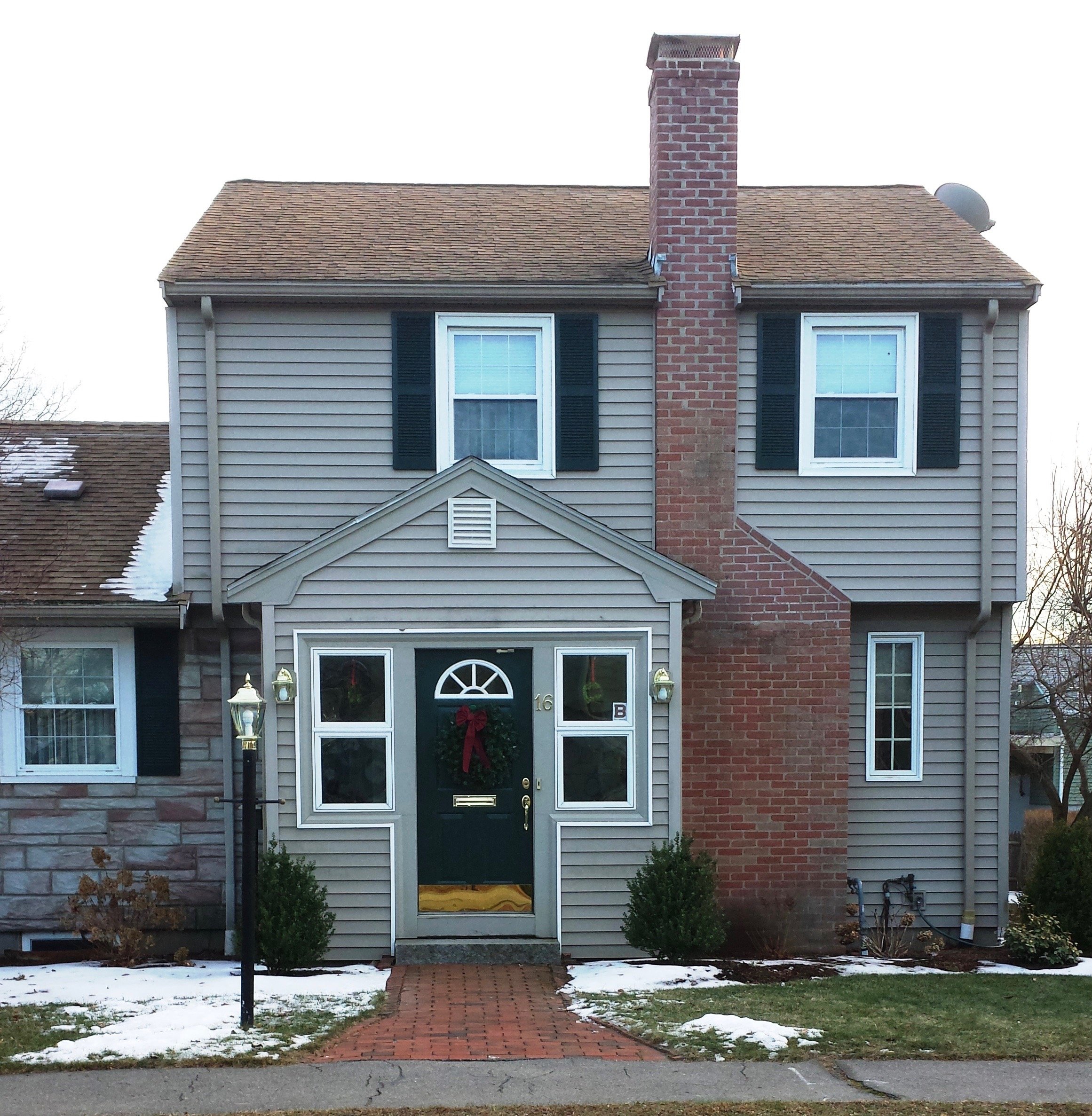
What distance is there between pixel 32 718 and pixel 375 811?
10.7 feet

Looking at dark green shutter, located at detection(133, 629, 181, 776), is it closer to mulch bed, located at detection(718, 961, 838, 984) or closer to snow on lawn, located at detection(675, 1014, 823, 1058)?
mulch bed, located at detection(718, 961, 838, 984)

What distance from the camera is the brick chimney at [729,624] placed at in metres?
9.49

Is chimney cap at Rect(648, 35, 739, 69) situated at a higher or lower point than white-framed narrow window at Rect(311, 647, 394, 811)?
higher

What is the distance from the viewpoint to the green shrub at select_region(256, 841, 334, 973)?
26.6ft

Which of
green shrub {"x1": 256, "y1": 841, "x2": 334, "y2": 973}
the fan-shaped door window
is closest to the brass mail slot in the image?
the fan-shaped door window

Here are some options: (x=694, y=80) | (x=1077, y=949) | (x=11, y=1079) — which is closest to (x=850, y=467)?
(x=694, y=80)

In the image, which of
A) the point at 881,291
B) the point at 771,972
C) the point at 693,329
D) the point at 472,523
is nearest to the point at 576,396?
the point at 693,329

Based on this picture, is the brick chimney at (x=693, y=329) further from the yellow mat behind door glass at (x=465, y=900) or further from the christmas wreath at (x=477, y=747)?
the yellow mat behind door glass at (x=465, y=900)

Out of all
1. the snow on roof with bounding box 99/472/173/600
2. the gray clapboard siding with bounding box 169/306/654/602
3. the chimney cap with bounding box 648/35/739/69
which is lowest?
the snow on roof with bounding box 99/472/173/600

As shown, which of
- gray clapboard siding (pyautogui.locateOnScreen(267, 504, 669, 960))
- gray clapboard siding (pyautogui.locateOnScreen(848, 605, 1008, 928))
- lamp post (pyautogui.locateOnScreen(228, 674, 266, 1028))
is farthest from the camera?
gray clapboard siding (pyautogui.locateOnScreen(848, 605, 1008, 928))

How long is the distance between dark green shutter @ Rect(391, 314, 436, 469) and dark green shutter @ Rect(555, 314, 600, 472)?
3.49ft

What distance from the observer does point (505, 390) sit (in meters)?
9.60

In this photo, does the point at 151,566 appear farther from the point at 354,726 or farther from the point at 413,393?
the point at 413,393

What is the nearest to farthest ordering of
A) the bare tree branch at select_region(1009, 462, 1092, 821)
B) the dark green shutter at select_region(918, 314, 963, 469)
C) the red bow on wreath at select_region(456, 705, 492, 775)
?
1. the red bow on wreath at select_region(456, 705, 492, 775)
2. the dark green shutter at select_region(918, 314, 963, 469)
3. the bare tree branch at select_region(1009, 462, 1092, 821)
